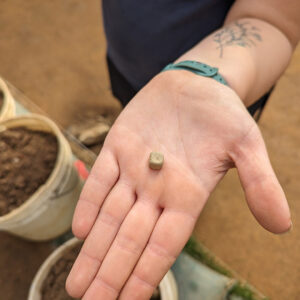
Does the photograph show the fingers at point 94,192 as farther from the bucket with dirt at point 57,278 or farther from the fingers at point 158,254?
the bucket with dirt at point 57,278

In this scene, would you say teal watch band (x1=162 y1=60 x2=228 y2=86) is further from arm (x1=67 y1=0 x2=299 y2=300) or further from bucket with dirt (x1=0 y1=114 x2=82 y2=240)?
bucket with dirt (x1=0 y1=114 x2=82 y2=240)

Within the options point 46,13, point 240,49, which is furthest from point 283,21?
point 46,13

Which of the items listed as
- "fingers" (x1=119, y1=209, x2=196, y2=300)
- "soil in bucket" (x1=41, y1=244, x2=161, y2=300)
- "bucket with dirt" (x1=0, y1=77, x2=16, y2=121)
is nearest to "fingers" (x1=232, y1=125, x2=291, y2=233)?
"fingers" (x1=119, y1=209, x2=196, y2=300)

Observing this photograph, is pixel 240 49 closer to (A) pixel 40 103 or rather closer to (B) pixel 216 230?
(B) pixel 216 230

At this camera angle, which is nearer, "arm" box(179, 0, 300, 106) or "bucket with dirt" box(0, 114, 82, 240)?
"arm" box(179, 0, 300, 106)

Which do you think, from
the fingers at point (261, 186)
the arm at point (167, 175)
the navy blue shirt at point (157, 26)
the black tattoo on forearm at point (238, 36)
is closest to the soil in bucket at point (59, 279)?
the arm at point (167, 175)
